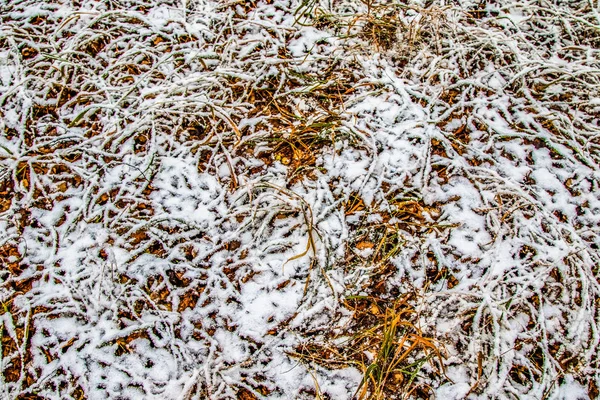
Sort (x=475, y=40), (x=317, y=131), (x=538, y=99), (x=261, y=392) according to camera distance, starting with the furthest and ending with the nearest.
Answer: (x=475, y=40), (x=538, y=99), (x=317, y=131), (x=261, y=392)

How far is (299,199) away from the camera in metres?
1.67

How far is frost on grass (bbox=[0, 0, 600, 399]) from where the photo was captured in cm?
138

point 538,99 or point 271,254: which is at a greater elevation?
point 538,99

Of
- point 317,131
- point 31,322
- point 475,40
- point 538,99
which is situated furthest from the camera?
point 475,40

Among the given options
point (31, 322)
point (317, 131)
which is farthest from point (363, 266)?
point (31, 322)

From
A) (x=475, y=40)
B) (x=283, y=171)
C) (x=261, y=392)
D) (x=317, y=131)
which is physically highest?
(x=475, y=40)

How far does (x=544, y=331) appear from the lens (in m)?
1.38

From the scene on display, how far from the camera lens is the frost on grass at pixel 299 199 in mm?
1376

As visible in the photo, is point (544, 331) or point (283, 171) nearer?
point (544, 331)

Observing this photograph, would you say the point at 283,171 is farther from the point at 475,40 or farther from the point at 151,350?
the point at 475,40

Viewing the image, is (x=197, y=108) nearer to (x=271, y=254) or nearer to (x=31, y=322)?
(x=271, y=254)

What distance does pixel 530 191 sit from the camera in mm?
1691

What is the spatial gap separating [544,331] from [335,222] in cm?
91

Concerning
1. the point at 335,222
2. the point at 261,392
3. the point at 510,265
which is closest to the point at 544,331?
the point at 510,265
